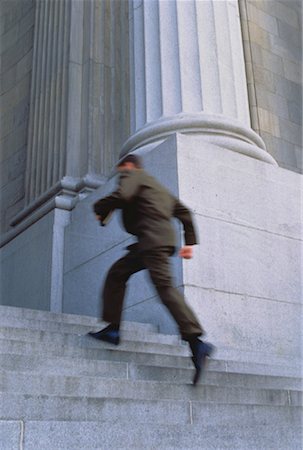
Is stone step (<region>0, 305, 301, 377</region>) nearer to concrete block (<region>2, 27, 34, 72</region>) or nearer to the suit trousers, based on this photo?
the suit trousers

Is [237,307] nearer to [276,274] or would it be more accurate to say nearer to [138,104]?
[276,274]

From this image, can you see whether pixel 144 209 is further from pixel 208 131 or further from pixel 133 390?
pixel 208 131

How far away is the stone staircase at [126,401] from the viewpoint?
4.54m

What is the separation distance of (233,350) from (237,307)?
706mm

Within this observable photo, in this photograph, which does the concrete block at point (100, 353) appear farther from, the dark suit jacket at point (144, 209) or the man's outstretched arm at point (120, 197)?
the man's outstretched arm at point (120, 197)

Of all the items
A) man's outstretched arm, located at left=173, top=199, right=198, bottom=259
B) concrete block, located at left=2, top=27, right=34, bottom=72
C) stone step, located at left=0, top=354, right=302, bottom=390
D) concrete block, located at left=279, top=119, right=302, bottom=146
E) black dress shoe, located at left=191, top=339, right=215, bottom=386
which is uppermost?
concrete block, located at left=2, top=27, right=34, bottom=72

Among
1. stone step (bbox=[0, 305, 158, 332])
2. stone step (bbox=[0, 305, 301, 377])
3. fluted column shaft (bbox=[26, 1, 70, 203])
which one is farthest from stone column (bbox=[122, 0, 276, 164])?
stone step (bbox=[0, 305, 158, 332])

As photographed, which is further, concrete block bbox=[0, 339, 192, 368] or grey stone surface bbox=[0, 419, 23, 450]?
concrete block bbox=[0, 339, 192, 368]

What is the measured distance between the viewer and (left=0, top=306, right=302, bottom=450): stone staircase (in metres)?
A: 4.54

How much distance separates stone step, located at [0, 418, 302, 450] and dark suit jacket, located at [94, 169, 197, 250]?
6.38 ft

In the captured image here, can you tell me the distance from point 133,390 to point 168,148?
16.3 ft

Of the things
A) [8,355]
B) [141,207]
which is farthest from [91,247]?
[8,355]

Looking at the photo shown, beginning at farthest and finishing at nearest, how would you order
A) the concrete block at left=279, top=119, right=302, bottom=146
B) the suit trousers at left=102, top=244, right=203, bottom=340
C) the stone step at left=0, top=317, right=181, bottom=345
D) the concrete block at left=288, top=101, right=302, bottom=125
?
the concrete block at left=288, top=101, right=302, bottom=125 < the concrete block at left=279, top=119, right=302, bottom=146 < the stone step at left=0, top=317, right=181, bottom=345 < the suit trousers at left=102, top=244, right=203, bottom=340

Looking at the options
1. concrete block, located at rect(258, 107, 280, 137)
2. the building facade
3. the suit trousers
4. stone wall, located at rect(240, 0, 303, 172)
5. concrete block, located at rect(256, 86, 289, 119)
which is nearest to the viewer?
the suit trousers
